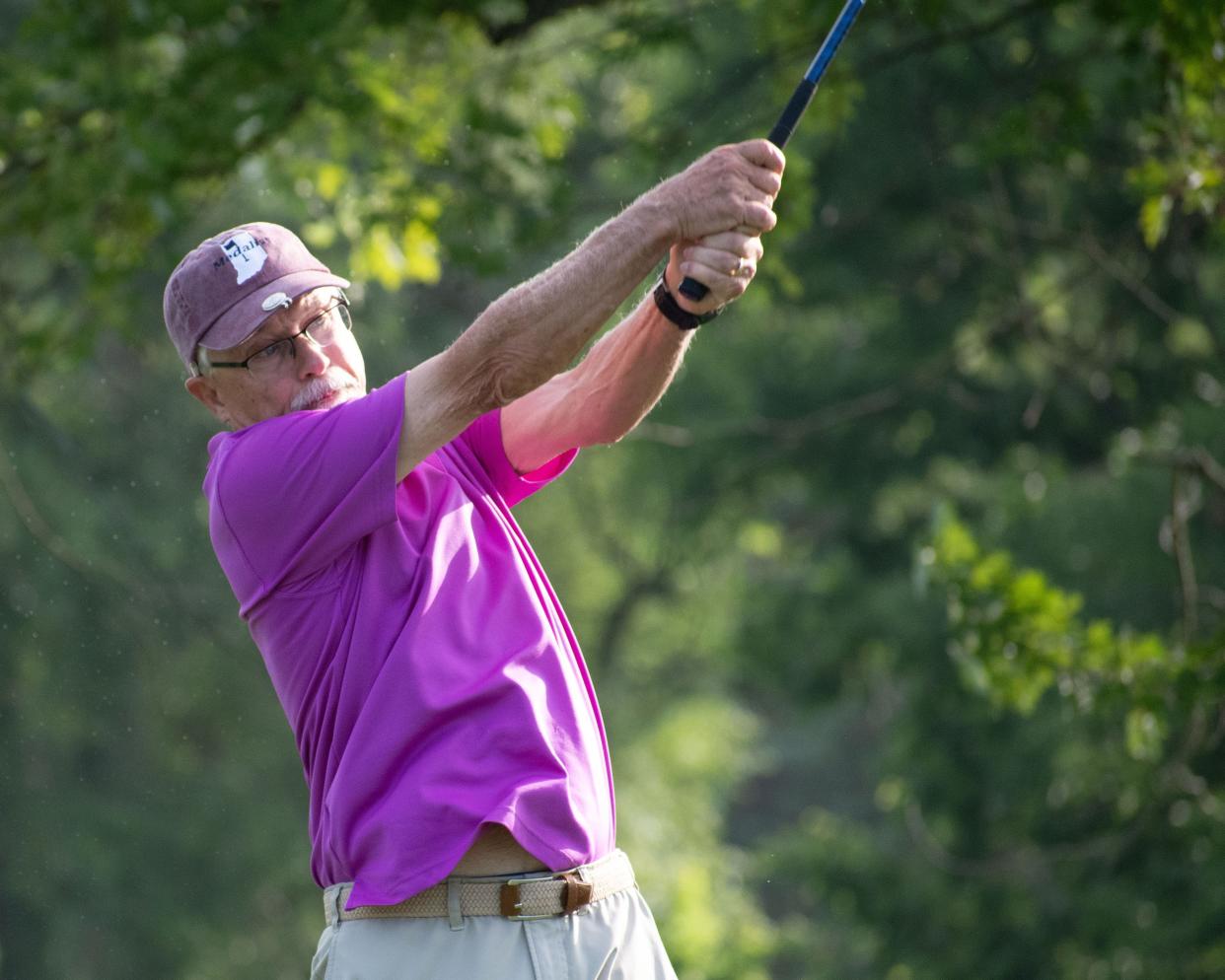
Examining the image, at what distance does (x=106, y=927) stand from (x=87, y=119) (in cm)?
1547

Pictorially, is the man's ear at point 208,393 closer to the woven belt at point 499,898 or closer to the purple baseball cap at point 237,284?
the purple baseball cap at point 237,284

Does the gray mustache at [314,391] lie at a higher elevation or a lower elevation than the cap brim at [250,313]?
lower

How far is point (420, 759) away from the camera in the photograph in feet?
8.92

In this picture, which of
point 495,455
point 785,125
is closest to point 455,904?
point 495,455

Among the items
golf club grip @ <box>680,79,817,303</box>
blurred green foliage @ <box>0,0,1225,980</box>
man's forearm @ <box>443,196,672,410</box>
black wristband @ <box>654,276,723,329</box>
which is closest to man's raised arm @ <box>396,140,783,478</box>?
man's forearm @ <box>443,196,672,410</box>

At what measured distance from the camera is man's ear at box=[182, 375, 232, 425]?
10.1ft

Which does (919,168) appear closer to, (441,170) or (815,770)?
(441,170)

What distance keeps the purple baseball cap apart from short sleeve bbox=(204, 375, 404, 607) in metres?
0.19

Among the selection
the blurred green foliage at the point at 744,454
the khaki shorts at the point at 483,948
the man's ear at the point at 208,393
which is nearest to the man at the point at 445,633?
the khaki shorts at the point at 483,948

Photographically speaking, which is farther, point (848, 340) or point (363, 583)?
point (848, 340)

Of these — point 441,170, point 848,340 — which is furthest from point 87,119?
point 848,340

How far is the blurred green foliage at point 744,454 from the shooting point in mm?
5863

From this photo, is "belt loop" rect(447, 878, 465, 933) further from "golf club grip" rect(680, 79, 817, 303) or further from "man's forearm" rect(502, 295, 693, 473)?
"golf club grip" rect(680, 79, 817, 303)

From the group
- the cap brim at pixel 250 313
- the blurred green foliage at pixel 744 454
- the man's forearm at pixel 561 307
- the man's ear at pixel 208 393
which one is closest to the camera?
the man's forearm at pixel 561 307
